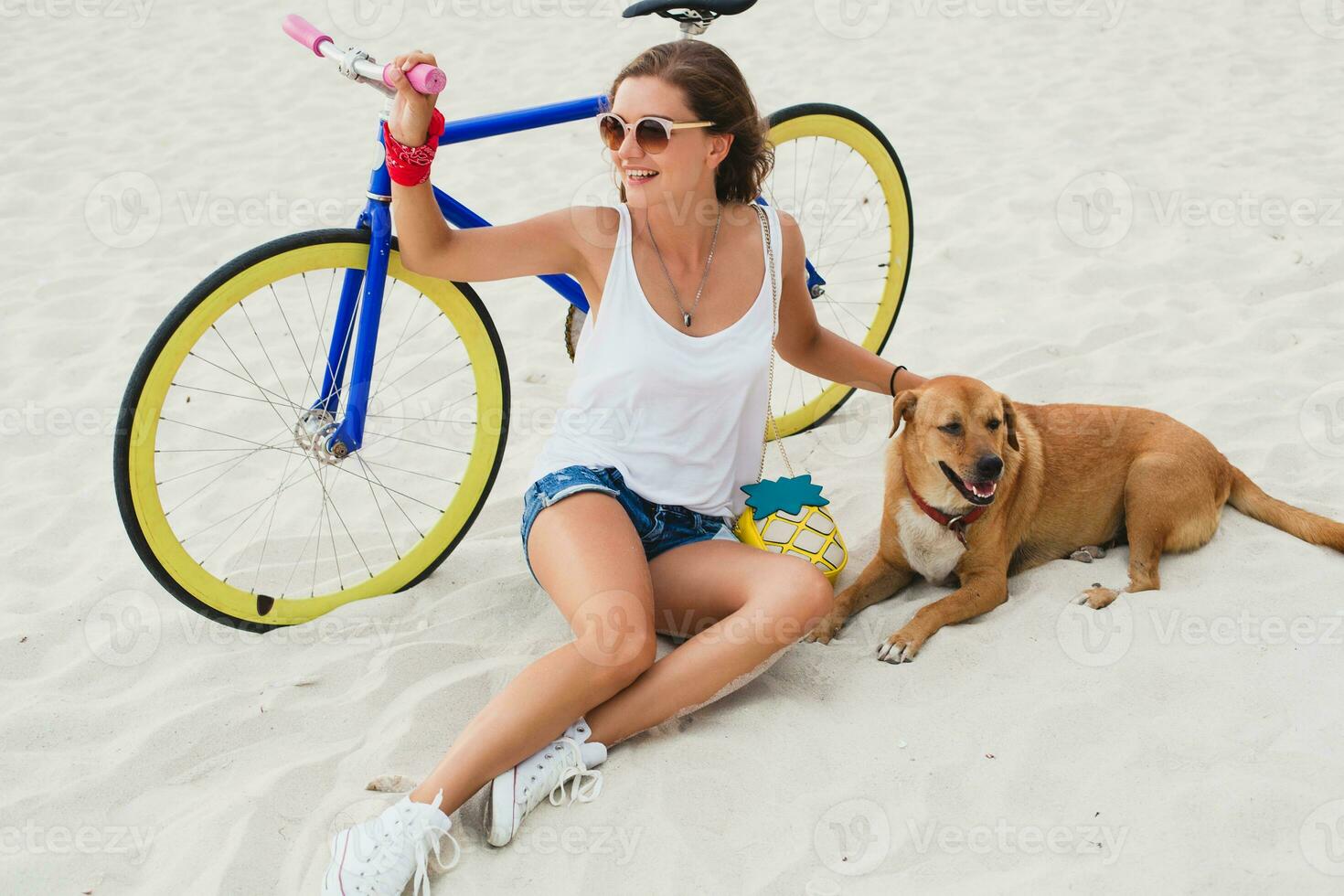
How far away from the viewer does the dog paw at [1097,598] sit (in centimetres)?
292

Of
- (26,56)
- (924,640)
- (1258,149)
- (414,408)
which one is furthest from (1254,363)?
(26,56)

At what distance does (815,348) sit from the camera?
323 cm

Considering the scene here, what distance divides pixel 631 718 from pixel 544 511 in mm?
560

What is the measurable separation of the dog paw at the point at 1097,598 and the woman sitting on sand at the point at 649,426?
761mm

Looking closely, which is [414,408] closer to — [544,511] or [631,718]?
[544,511]

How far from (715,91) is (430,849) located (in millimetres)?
1851

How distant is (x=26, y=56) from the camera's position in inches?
290

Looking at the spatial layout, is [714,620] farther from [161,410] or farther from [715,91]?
[161,410]

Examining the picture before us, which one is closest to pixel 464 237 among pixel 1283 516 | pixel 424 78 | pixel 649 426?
pixel 424 78

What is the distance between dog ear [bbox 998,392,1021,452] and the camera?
308cm

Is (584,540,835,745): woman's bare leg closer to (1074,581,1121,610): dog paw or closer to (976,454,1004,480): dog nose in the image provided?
(976,454,1004,480): dog nose

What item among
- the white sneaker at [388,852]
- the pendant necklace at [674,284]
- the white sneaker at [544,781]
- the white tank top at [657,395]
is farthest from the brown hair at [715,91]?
the white sneaker at [388,852]

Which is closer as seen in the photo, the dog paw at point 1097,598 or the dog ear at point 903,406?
the dog paw at point 1097,598

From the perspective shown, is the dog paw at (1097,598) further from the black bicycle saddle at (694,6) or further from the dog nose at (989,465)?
the black bicycle saddle at (694,6)
